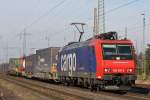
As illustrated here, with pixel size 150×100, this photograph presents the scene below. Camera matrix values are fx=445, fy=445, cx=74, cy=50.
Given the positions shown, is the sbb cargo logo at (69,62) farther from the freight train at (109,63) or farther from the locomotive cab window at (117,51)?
the locomotive cab window at (117,51)

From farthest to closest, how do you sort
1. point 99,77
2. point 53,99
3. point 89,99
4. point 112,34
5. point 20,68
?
1. point 20,68
2. point 112,34
3. point 99,77
4. point 53,99
5. point 89,99

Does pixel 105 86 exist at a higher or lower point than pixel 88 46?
lower

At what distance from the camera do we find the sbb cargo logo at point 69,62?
108 ft

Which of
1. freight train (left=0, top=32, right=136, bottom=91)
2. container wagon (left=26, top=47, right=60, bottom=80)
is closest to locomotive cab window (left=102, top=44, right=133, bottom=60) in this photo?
freight train (left=0, top=32, right=136, bottom=91)

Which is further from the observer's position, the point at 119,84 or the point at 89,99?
the point at 119,84

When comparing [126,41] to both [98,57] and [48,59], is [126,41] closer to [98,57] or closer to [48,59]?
[98,57]

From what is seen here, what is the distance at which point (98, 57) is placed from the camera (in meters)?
26.8

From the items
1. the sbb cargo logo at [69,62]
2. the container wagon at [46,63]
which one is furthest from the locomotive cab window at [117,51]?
the container wagon at [46,63]

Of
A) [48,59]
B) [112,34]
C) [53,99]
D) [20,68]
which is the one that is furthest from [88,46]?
[20,68]

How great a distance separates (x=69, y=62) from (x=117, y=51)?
7.80m

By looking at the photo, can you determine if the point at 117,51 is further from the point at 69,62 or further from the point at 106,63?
the point at 69,62

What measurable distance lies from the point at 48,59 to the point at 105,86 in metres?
20.4

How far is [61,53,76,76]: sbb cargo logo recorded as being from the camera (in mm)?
32875

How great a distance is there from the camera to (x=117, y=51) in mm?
27141
